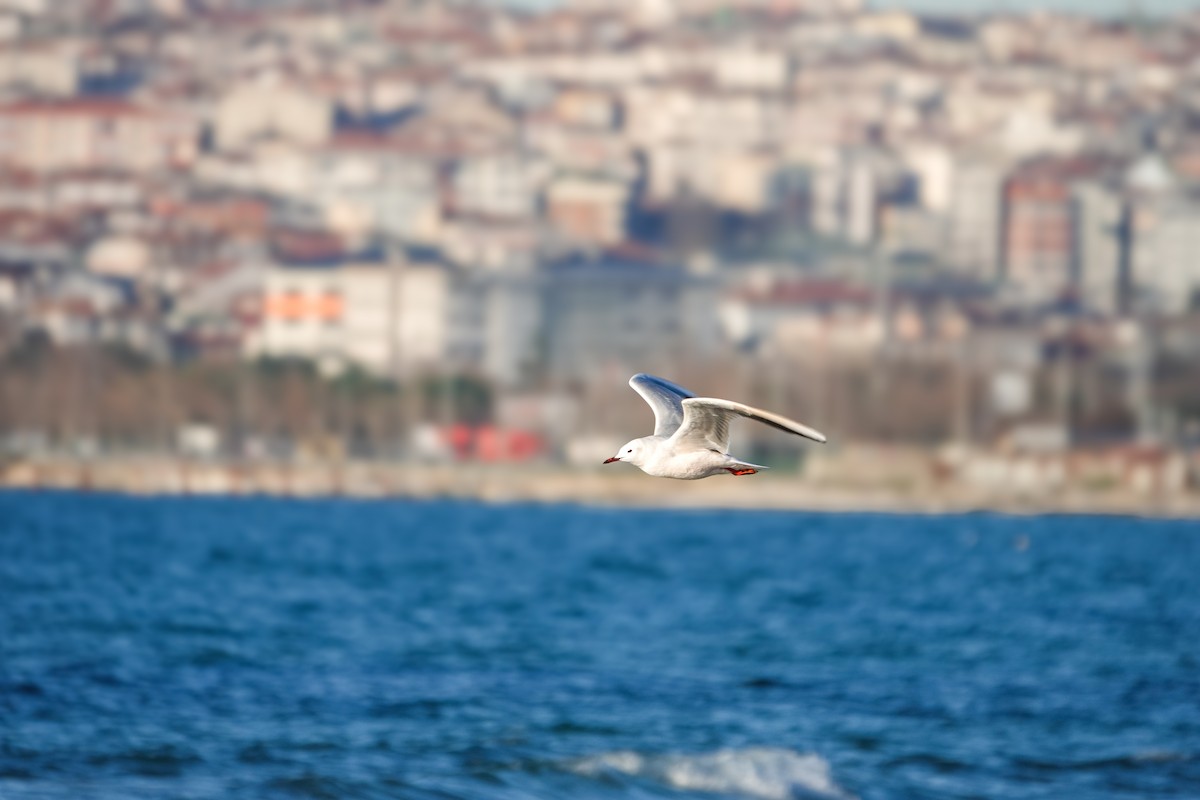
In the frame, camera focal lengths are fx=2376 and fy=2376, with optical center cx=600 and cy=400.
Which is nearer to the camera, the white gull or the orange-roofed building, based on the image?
the white gull

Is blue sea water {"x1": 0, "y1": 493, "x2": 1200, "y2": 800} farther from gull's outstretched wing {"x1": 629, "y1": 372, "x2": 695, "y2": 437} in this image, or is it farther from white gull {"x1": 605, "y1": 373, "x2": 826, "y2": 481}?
white gull {"x1": 605, "y1": 373, "x2": 826, "y2": 481}

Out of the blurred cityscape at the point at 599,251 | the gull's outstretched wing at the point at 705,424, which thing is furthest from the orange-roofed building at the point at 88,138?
the gull's outstretched wing at the point at 705,424

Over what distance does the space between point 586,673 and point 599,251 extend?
303ft

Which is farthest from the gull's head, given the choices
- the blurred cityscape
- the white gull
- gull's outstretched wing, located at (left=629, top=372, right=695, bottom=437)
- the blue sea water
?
the blurred cityscape

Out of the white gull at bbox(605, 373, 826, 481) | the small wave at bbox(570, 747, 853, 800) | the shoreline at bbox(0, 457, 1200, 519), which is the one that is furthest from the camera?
the shoreline at bbox(0, 457, 1200, 519)

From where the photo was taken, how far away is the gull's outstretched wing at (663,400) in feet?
49.1

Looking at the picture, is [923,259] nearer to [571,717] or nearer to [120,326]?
[120,326]

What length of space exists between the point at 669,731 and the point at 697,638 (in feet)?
32.5

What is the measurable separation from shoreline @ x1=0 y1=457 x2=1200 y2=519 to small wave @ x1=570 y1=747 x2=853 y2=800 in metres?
55.3

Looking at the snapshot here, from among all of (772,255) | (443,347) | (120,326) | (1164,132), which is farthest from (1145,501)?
(1164,132)

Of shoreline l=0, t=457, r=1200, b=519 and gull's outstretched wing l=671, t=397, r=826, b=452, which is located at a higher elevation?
gull's outstretched wing l=671, t=397, r=826, b=452

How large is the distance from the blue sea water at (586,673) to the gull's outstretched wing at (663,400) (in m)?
4.94

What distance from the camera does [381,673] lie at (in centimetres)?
2670

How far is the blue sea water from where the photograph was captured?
2008cm
